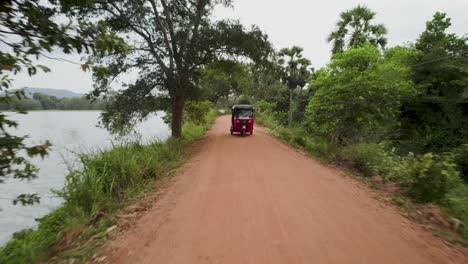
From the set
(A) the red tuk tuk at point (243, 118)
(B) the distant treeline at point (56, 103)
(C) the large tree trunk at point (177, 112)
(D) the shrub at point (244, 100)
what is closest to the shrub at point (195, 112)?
(A) the red tuk tuk at point (243, 118)

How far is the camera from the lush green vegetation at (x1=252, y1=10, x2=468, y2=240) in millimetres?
5980

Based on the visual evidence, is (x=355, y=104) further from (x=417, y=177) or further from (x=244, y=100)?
(x=244, y=100)

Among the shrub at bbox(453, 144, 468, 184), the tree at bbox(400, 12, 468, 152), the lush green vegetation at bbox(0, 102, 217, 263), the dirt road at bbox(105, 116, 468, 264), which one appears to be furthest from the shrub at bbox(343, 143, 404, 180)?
the tree at bbox(400, 12, 468, 152)

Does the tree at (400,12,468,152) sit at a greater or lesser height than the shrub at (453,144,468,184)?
greater

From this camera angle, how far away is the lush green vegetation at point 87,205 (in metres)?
4.30

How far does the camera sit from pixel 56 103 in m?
8.02

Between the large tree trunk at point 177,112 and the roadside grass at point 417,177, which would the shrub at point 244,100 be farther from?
the roadside grass at point 417,177

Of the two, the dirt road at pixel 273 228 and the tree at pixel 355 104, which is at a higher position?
the tree at pixel 355 104

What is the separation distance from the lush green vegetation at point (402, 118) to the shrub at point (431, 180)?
0.05 feet

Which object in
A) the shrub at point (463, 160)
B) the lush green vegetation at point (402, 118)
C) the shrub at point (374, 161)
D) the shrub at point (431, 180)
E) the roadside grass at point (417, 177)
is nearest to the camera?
the roadside grass at point (417, 177)

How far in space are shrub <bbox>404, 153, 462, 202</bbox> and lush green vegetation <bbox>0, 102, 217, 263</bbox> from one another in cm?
602

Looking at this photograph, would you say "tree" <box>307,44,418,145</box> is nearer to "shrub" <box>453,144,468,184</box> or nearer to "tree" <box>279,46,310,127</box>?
"shrub" <box>453,144,468,184</box>

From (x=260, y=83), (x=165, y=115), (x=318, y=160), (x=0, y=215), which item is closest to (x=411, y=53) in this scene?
(x=318, y=160)

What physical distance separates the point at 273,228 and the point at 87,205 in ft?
11.6
